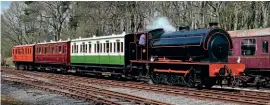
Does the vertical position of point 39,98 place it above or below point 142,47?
below

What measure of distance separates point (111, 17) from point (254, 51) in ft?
84.5

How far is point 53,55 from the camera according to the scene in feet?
107

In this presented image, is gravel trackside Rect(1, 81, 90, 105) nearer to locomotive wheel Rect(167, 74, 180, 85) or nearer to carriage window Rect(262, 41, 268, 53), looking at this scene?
locomotive wheel Rect(167, 74, 180, 85)

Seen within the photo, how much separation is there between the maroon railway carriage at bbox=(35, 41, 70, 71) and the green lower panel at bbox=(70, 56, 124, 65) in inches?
46.9

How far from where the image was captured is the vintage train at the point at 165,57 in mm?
16812

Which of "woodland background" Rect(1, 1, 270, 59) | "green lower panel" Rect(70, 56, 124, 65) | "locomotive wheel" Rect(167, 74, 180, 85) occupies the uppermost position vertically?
"woodland background" Rect(1, 1, 270, 59)

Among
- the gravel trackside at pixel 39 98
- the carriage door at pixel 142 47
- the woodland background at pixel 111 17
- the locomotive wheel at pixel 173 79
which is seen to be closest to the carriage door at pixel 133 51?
the carriage door at pixel 142 47

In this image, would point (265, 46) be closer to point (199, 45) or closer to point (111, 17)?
point (199, 45)

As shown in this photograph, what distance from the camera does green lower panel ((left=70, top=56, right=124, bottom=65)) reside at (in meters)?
22.5

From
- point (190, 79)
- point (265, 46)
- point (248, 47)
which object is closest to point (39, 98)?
point (190, 79)

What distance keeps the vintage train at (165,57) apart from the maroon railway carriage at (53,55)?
4.13 ft

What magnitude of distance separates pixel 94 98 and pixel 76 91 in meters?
2.64

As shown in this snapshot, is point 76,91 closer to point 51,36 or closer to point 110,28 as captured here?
point 110,28

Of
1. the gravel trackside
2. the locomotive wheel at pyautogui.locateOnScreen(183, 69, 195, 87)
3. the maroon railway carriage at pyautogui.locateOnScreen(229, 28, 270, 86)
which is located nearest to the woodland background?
A: the maroon railway carriage at pyautogui.locateOnScreen(229, 28, 270, 86)
